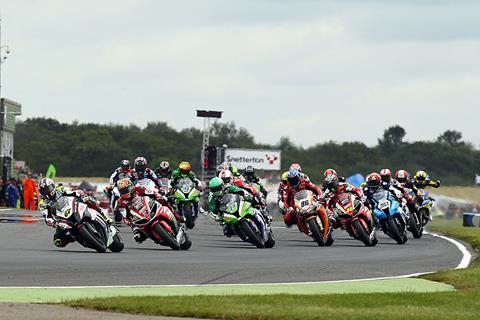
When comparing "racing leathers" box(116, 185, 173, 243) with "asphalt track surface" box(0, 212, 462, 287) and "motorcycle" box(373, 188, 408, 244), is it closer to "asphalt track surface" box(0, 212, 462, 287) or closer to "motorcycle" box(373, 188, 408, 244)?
"asphalt track surface" box(0, 212, 462, 287)

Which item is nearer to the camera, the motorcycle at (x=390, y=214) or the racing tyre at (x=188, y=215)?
the motorcycle at (x=390, y=214)

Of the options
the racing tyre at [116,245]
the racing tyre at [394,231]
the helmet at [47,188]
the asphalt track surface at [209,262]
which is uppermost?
the helmet at [47,188]

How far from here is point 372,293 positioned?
52.1ft

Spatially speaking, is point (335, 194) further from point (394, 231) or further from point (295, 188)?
point (394, 231)

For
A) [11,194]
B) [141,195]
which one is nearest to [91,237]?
[141,195]

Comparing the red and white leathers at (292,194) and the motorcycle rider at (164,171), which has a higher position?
the motorcycle rider at (164,171)

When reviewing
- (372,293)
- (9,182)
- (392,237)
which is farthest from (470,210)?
(372,293)

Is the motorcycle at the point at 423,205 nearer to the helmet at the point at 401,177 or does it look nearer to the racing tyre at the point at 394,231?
the helmet at the point at 401,177

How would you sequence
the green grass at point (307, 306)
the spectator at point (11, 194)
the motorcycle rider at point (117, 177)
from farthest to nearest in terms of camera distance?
the spectator at point (11, 194)
the motorcycle rider at point (117, 177)
the green grass at point (307, 306)

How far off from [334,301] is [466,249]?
13.7 meters

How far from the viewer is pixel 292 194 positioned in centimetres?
2769

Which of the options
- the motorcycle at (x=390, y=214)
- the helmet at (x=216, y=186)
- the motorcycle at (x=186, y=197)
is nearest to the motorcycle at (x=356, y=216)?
the motorcycle at (x=390, y=214)

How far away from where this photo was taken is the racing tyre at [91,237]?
73.4ft

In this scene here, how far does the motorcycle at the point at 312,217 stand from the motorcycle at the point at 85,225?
16.7ft
